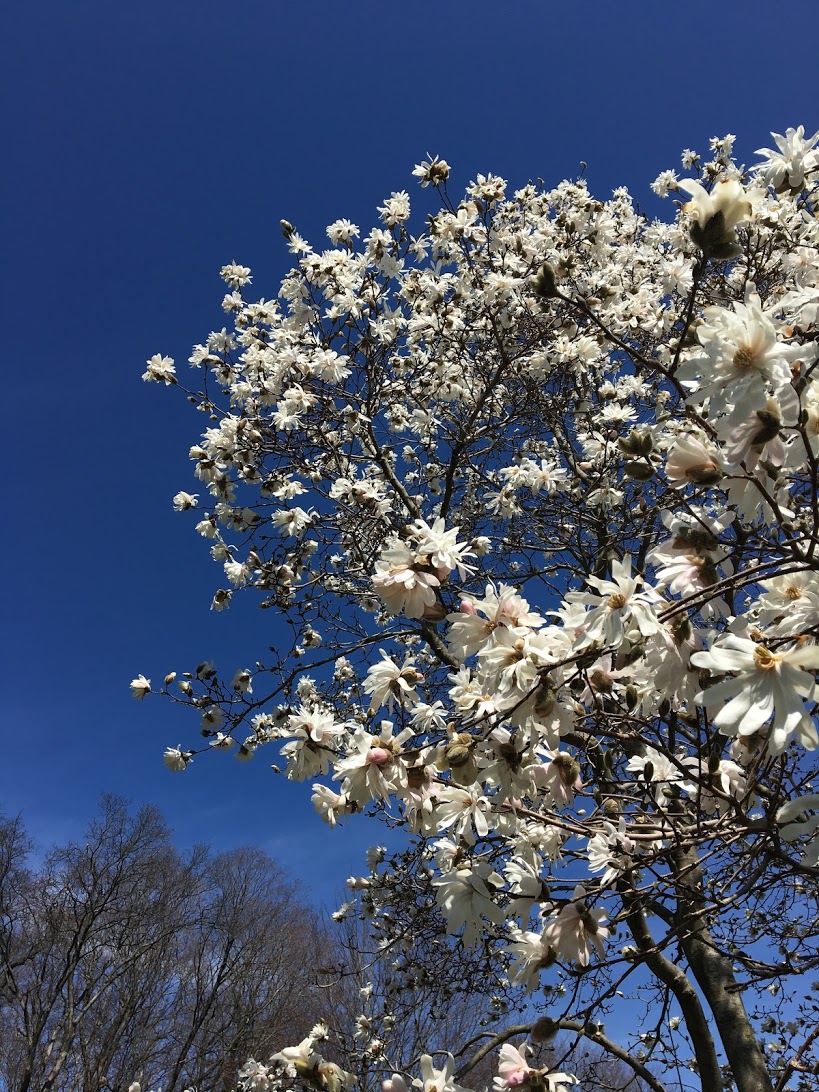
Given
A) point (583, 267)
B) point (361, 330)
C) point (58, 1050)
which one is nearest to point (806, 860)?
point (361, 330)

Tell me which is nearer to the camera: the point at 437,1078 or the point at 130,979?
the point at 437,1078

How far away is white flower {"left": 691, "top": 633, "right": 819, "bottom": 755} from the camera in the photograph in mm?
1029

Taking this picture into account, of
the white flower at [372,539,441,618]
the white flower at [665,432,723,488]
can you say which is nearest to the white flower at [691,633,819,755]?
the white flower at [665,432,723,488]

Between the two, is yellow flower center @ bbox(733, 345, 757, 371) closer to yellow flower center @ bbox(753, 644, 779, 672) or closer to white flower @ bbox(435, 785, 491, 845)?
yellow flower center @ bbox(753, 644, 779, 672)

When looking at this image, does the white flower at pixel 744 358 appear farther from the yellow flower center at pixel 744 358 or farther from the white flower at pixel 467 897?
the white flower at pixel 467 897

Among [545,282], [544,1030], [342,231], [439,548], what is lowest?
[544,1030]

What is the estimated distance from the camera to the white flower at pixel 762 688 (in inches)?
40.5

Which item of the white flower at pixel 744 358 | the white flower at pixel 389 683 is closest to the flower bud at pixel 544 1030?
the white flower at pixel 389 683

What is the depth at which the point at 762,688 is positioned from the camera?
42.3 inches

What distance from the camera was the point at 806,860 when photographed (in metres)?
1.23

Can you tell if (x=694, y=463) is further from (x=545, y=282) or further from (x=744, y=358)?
(x=545, y=282)

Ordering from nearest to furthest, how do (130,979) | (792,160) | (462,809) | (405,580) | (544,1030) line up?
1. (405,580)
2. (462,809)
3. (544,1030)
4. (792,160)
5. (130,979)

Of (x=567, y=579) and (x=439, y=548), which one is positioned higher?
(x=567, y=579)

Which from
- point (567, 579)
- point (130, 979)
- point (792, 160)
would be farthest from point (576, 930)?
point (130, 979)
